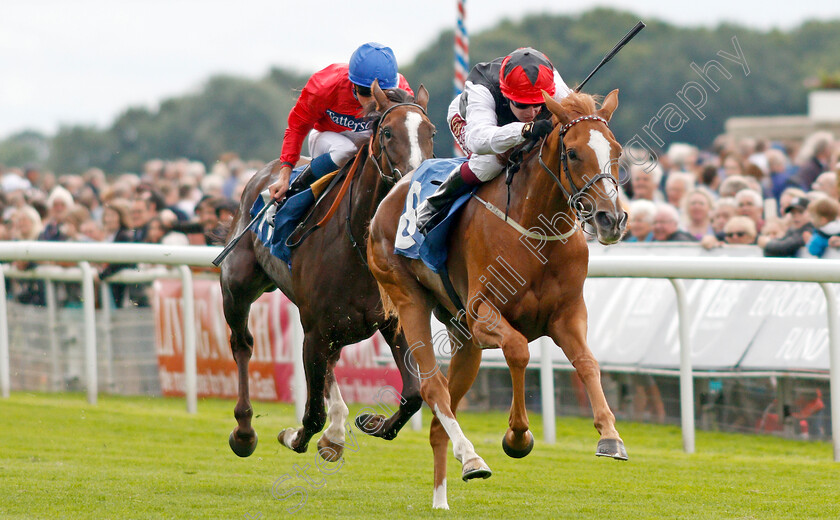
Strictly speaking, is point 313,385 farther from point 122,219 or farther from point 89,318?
point 122,219

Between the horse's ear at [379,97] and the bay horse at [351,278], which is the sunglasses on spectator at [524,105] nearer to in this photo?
the bay horse at [351,278]

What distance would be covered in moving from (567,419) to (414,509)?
3.20 m

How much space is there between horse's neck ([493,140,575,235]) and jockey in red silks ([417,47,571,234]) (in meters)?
0.11

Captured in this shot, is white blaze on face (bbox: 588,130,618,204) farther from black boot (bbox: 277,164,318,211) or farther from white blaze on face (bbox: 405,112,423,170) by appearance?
black boot (bbox: 277,164,318,211)

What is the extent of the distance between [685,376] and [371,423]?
1939mm

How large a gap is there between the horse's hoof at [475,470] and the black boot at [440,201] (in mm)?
1078

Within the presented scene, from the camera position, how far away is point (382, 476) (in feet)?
21.0

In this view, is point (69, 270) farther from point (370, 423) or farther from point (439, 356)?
point (370, 423)

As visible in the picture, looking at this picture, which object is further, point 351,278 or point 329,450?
point 329,450

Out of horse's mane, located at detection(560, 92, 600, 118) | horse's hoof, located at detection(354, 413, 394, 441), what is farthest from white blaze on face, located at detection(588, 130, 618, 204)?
horse's hoof, located at detection(354, 413, 394, 441)

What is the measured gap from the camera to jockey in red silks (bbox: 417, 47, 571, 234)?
196 inches

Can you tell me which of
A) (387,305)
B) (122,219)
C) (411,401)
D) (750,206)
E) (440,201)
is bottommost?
(122,219)

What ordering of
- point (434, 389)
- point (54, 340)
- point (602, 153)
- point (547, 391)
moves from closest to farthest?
point (602, 153) < point (434, 389) < point (547, 391) < point (54, 340)

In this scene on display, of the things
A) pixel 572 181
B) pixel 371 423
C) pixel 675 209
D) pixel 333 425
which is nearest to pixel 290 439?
pixel 333 425
